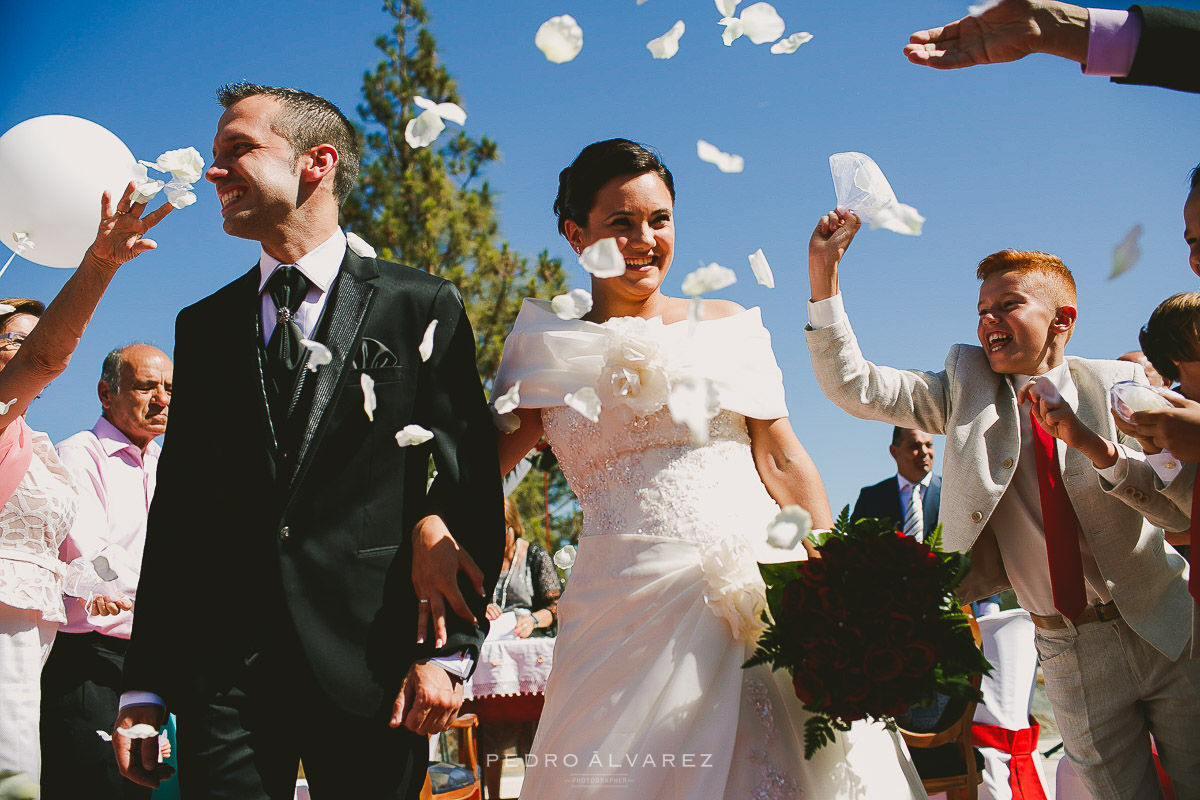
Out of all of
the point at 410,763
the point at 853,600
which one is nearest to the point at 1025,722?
the point at 853,600

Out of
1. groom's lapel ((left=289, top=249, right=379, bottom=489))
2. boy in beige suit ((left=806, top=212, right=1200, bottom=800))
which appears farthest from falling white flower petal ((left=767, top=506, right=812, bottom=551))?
groom's lapel ((left=289, top=249, right=379, bottom=489))

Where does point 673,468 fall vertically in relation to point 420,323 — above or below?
below

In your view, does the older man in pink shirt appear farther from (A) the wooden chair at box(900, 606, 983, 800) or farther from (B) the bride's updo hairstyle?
(A) the wooden chair at box(900, 606, 983, 800)

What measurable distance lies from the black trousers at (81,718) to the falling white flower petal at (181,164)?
2.30 metres

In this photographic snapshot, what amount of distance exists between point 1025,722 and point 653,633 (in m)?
3.33

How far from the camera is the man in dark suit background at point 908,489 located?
6.98 m

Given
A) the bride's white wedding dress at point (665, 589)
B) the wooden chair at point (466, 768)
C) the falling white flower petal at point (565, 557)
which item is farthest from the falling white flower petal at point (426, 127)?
the falling white flower petal at point (565, 557)

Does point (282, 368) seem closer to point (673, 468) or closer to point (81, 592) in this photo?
point (673, 468)

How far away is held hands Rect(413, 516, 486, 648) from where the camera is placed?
6.81ft

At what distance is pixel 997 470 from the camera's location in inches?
117

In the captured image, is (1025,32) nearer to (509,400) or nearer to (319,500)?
(509,400)

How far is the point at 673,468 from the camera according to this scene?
107 inches

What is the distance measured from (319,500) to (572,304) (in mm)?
923

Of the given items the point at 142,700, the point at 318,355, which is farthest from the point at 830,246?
the point at 142,700
